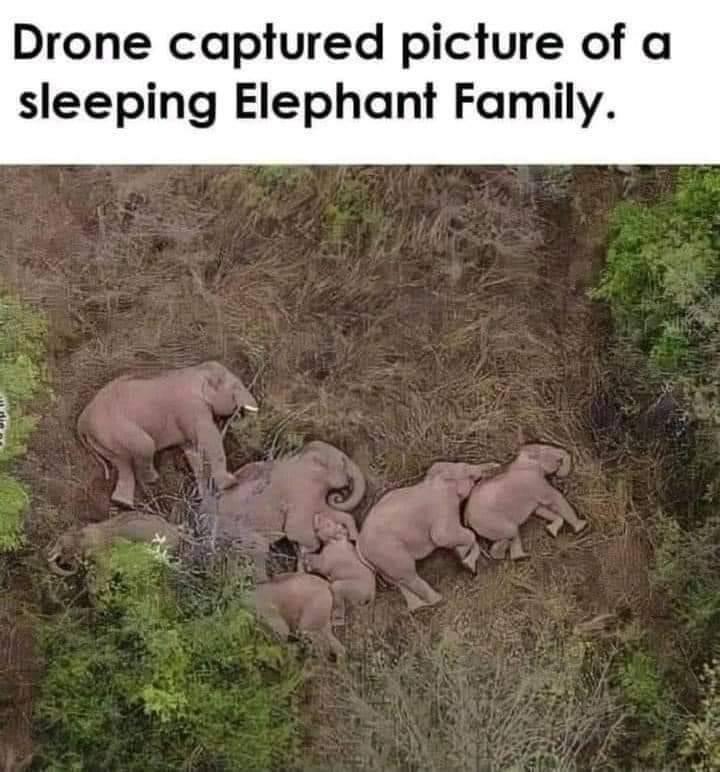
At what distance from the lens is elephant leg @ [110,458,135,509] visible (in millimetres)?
2457

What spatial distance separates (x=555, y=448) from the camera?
2.48m

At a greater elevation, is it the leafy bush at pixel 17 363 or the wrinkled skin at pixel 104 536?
the leafy bush at pixel 17 363

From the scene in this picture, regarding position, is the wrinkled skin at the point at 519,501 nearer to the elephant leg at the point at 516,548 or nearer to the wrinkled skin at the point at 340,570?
the elephant leg at the point at 516,548

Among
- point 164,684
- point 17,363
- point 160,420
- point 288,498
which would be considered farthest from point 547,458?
point 17,363

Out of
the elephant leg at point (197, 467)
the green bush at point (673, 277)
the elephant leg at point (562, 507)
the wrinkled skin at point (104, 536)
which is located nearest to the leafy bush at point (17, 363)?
the wrinkled skin at point (104, 536)

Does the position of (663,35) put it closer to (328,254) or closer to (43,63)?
(328,254)

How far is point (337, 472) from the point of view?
2473mm

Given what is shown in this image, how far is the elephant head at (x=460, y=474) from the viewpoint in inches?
97.5

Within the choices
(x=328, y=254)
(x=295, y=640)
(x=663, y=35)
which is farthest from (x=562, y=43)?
(x=295, y=640)

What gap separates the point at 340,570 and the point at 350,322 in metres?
0.52

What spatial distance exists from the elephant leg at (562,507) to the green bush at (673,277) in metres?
0.34

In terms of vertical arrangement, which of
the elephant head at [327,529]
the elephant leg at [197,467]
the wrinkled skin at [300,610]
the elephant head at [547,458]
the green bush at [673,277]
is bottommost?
the wrinkled skin at [300,610]

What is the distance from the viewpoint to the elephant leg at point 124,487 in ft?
8.06

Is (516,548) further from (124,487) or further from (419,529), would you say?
(124,487)
